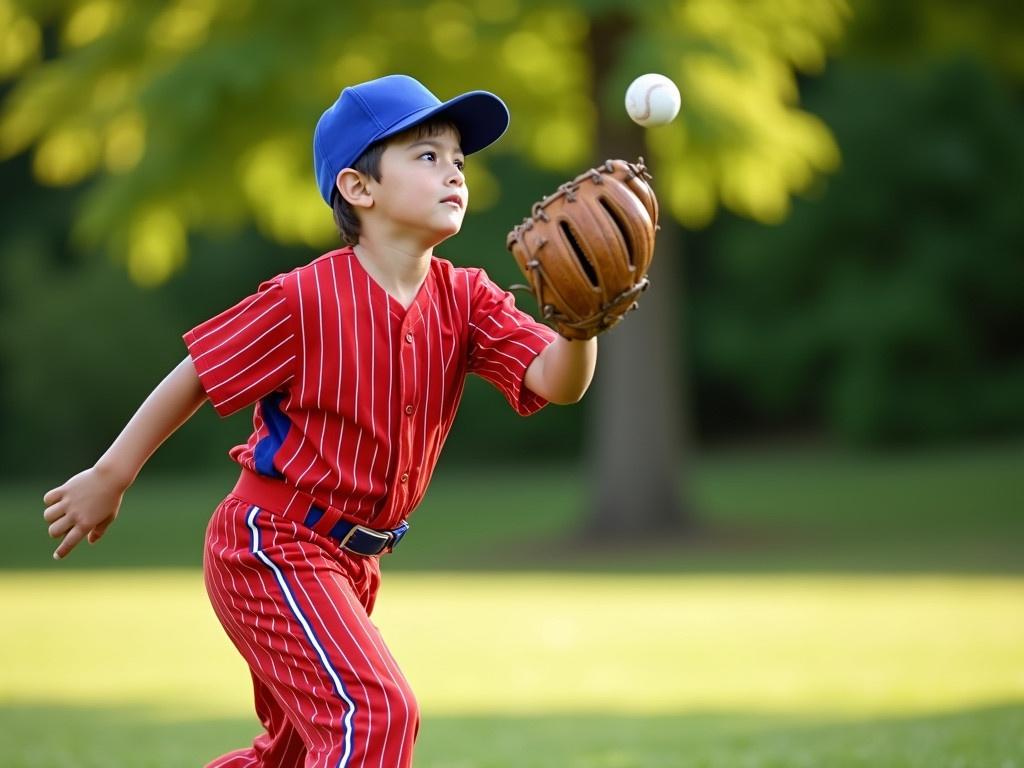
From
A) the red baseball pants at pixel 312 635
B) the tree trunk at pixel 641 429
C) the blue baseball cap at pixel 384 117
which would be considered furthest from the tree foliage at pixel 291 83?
the red baseball pants at pixel 312 635

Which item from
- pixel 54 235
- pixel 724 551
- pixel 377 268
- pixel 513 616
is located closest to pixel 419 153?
pixel 377 268

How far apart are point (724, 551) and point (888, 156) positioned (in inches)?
514

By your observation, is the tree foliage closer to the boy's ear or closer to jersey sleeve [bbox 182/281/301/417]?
the boy's ear

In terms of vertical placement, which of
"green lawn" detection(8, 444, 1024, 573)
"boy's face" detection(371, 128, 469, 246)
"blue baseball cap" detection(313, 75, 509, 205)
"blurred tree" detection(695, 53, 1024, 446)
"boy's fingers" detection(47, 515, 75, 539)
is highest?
"blurred tree" detection(695, 53, 1024, 446)

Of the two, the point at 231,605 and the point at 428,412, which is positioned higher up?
the point at 428,412

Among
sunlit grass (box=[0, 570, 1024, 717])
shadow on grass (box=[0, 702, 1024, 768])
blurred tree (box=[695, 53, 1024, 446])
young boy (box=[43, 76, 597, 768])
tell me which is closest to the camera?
young boy (box=[43, 76, 597, 768])

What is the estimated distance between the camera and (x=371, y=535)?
3570mm

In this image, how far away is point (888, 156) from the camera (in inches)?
1016

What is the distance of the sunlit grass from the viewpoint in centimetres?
771

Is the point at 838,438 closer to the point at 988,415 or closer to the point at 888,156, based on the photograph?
the point at 988,415

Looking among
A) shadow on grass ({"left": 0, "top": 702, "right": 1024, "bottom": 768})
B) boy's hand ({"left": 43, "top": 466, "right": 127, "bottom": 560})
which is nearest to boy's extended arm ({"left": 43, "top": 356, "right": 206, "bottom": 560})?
boy's hand ({"left": 43, "top": 466, "right": 127, "bottom": 560})

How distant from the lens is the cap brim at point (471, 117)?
3.58m

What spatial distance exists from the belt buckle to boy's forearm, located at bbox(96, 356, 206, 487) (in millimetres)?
478

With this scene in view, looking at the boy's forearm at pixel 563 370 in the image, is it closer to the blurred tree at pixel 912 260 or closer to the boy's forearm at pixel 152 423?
the boy's forearm at pixel 152 423
